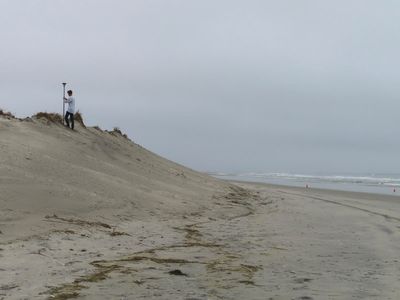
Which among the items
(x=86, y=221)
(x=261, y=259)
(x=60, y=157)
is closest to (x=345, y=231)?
(x=261, y=259)

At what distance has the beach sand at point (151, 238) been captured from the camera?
18.7ft

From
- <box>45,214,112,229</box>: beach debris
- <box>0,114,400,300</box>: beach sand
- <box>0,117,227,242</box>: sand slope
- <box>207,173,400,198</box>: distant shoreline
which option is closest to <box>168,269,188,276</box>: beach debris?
<box>0,114,400,300</box>: beach sand

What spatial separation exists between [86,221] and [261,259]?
3.90 metres

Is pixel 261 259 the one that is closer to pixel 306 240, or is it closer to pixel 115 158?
pixel 306 240

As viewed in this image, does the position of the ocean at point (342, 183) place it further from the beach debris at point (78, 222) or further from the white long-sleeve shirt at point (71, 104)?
the beach debris at point (78, 222)

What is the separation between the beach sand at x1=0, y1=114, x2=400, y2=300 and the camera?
225 inches

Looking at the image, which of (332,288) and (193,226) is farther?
(193,226)

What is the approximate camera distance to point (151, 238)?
29.5ft

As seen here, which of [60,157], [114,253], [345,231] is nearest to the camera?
[114,253]

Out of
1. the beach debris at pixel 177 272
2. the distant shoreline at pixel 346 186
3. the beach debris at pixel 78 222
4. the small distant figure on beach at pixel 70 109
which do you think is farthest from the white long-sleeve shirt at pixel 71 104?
the distant shoreline at pixel 346 186

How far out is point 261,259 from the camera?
295 inches

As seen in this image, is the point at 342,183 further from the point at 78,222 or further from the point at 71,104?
the point at 78,222

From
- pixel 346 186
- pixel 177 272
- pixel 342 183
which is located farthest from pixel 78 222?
pixel 342 183

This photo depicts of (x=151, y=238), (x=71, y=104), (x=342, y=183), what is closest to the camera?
(x=151, y=238)
